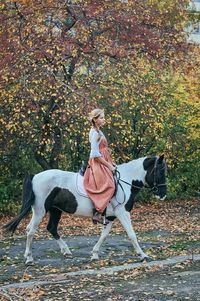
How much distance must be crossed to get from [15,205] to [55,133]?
357cm

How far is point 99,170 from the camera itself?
1039 cm

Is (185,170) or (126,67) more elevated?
(126,67)

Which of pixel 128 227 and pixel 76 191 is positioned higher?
pixel 76 191

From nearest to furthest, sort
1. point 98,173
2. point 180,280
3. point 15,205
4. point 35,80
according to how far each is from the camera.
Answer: point 180,280 → point 98,173 → point 35,80 → point 15,205

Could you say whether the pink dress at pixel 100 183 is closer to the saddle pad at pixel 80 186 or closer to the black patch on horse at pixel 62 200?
the saddle pad at pixel 80 186

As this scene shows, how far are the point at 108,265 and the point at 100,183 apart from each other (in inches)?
56.5

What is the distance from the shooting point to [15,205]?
67.5ft

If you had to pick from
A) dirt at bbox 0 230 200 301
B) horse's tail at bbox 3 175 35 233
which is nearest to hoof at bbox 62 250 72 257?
dirt at bbox 0 230 200 301

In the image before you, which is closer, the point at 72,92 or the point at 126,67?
the point at 72,92

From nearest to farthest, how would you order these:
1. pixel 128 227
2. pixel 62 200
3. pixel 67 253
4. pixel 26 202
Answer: pixel 128 227
pixel 26 202
pixel 62 200
pixel 67 253

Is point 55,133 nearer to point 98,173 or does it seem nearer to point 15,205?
point 15,205

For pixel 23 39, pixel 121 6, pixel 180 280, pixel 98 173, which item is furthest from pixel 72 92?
pixel 180 280

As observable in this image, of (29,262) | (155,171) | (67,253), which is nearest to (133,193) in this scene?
(155,171)

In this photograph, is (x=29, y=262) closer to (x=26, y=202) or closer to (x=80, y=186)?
(x=26, y=202)
